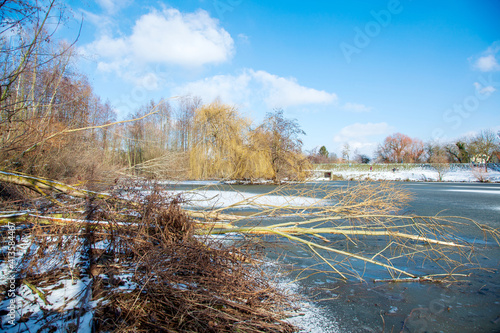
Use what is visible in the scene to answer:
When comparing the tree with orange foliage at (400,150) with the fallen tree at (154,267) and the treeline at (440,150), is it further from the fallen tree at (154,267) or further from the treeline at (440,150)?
the fallen tree at (154,267)

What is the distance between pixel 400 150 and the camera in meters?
74.7

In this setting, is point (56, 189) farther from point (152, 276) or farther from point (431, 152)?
point (431, 152)

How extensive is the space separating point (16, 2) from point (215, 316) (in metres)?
4.43

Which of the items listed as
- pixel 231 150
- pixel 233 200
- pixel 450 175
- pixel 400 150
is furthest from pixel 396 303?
pixel 400 150

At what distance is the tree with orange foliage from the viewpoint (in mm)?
70688

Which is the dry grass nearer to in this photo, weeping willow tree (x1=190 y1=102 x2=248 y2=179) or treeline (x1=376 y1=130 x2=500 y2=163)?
weeping willow tree (x1=190 y1=102 x2=248 y2=179)

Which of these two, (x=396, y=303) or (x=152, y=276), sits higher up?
(x=152, y=276)

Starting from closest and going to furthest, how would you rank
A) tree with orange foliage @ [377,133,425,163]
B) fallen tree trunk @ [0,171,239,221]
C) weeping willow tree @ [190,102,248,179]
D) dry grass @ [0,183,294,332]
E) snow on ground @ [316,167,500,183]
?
dry grass @ [0,183,294,332] → fallen tree trunk @ [0,171,239,221] → weeping willow tree @ [190,102,248,179] → snow on ground @ [316,167,500,183] → tree with orange foliage @ [377,133,425,163]

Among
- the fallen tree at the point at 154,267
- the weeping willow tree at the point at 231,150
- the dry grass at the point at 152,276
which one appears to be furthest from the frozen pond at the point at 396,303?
the weeping willow tree at the point at 231,150

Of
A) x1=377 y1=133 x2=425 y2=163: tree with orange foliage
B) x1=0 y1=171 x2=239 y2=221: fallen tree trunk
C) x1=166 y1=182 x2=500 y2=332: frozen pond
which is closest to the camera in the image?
x1=166 y1=182 x2=500 y2=332: frozen pond

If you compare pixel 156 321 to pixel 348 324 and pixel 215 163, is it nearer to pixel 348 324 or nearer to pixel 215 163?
pixel 348 324

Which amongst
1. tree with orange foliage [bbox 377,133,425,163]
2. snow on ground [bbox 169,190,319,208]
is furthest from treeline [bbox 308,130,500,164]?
snow on ground [bbox 169,190,319,208]

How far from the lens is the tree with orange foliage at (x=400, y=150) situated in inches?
2783

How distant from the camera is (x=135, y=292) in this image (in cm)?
257
